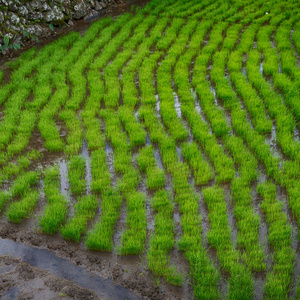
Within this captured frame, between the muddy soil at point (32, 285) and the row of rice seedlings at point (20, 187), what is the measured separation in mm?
1040

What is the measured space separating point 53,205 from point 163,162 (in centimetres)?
158

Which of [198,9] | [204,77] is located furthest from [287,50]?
[198,9]

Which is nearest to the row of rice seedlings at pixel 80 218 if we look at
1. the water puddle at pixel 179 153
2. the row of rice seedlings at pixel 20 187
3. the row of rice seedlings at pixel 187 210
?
the row of rice seedlings at pixel 20 187

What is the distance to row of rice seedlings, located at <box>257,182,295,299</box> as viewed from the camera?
11.0 feet

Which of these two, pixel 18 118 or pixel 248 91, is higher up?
pixel 18 118

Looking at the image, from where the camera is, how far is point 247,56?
8.88 m

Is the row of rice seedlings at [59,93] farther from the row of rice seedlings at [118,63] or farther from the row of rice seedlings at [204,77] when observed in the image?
the row of rice seedlings at [204,77]

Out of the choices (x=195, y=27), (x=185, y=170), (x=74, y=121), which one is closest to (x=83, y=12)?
(x=195, y=27)

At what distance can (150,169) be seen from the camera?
519 centimetres

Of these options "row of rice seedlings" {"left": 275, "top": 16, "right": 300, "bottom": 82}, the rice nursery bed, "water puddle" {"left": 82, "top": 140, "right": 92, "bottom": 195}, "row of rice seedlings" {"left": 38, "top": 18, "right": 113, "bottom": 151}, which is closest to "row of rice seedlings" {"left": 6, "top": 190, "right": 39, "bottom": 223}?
the rice nursery bed

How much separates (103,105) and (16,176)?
244 cm

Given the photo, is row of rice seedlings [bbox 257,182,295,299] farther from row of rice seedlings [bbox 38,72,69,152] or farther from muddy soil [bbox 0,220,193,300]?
row of rice seedlings [bbox 38,72,69,152]

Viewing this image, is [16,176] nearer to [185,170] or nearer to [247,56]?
[185,170]

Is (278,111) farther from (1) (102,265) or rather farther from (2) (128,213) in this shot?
(1) (102,265)
